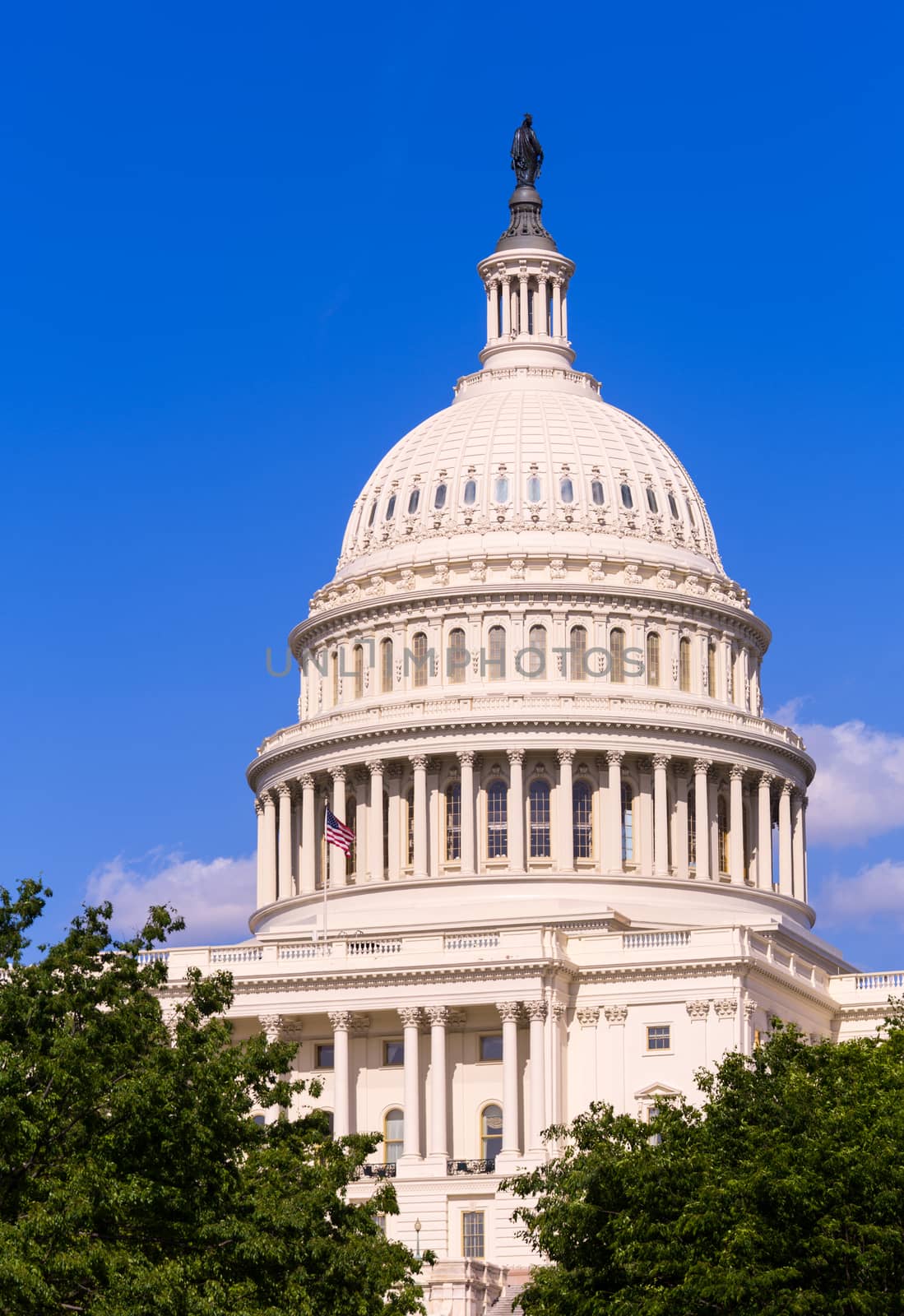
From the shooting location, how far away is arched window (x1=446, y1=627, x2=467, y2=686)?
490ft

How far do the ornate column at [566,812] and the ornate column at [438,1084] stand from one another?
19373 millimetres

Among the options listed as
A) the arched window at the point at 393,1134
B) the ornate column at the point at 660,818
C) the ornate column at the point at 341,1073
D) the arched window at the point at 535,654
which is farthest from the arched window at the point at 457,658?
the arched window at the point at 393,1134

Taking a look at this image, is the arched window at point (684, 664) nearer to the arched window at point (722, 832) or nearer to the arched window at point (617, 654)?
the arched window at point (617, 654)

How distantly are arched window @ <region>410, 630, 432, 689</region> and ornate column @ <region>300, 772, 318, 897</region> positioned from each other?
692 centimetres

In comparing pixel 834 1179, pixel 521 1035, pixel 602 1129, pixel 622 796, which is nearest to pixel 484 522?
pixel 622 796

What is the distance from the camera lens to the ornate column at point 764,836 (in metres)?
152

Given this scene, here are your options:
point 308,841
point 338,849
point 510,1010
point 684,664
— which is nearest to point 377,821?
point 338,849

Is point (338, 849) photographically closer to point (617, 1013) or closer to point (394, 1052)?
point (394, 1052)

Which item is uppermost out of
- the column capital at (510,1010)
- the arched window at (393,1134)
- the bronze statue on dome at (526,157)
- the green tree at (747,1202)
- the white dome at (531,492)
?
the bronze statue on dome at (526,157)

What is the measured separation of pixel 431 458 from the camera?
516 ft

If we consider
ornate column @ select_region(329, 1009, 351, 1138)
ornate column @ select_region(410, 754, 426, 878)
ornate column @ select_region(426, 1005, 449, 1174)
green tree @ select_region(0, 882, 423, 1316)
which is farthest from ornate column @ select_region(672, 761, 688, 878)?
green tree @ select_region(0, 882, 423, 1316)

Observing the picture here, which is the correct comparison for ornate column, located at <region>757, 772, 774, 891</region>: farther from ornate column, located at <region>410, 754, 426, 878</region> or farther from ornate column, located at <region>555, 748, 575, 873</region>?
ornate column, located at <region>410, 754, 426, 878</region>

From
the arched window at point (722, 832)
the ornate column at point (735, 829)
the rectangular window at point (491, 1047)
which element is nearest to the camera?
the rectangular window at point (491, 1047)

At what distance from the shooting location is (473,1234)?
11844cm
